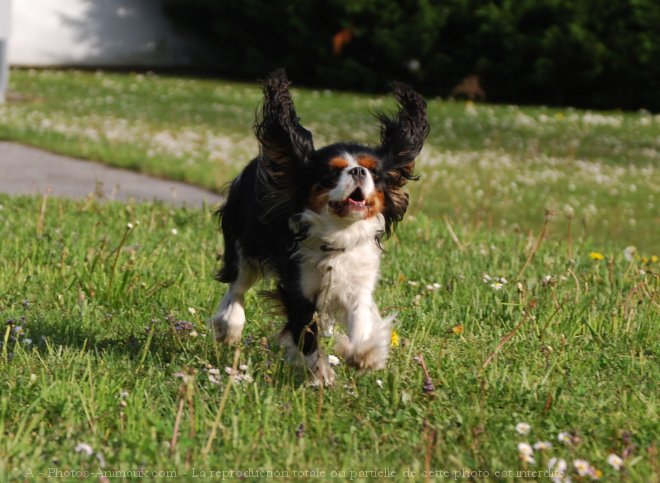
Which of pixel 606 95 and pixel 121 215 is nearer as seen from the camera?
pixel 121 215

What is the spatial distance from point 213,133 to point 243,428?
478 inches

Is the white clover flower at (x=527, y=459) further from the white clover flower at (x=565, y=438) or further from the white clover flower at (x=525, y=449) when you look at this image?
the white clover flower at (x=565, y=438)

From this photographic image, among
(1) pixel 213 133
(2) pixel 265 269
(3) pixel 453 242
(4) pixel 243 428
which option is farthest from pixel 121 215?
(1) pixel 213 133

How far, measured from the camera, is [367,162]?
13.9 feet

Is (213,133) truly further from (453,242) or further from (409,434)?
(409,434)

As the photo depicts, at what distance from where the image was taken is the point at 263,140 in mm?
4367

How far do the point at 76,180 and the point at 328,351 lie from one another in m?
6.49

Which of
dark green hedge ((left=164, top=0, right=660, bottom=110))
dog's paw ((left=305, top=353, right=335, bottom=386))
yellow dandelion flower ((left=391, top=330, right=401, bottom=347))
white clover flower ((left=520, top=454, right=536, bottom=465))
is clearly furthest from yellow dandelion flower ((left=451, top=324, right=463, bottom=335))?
dark green hedge ((left=164, top=0, right=660, bottom=110))

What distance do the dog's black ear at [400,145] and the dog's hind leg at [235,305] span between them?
2.61ft

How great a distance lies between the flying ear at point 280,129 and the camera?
431 cm

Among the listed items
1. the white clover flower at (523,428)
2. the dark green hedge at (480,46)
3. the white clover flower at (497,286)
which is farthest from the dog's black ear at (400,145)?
the dark green hedge at (480,46)

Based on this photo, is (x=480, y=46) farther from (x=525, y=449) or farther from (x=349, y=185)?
(x=525, y=449)

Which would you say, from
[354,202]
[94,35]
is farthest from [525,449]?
[94,35]

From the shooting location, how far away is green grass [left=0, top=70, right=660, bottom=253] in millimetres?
10836
